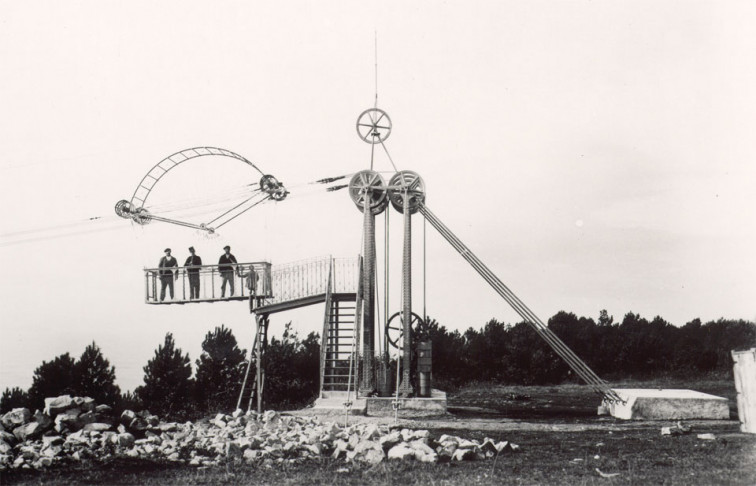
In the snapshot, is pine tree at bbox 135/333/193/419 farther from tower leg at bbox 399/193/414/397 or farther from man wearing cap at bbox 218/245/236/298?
tower leg at bbox 399/193/414/397

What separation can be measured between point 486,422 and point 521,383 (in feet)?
60.7

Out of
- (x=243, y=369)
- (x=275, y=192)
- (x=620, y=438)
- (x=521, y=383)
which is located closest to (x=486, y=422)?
(x=620, y=438)

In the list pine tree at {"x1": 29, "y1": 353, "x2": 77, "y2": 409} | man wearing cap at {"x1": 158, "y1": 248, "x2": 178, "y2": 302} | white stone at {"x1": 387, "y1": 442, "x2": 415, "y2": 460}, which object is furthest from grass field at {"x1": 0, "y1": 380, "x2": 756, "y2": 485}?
pine tree at {"x1": 29, "y1": 353, "x2": 77, "y2": 409}

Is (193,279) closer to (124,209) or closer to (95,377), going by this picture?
(124,209)

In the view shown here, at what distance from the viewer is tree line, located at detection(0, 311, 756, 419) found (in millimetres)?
27172

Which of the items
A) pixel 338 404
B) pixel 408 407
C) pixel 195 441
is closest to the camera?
pixel 195 441

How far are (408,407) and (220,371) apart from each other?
14.2m

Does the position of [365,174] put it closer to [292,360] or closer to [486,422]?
[486,422]

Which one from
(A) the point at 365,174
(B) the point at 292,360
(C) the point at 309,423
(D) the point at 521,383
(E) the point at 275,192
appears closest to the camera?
(C) the point at 309,423

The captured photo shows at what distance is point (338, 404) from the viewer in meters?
19.3

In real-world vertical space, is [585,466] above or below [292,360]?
below

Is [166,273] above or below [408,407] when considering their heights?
above

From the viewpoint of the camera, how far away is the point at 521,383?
1395 inches

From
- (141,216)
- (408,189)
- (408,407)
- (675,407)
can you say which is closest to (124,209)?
(141,216)
